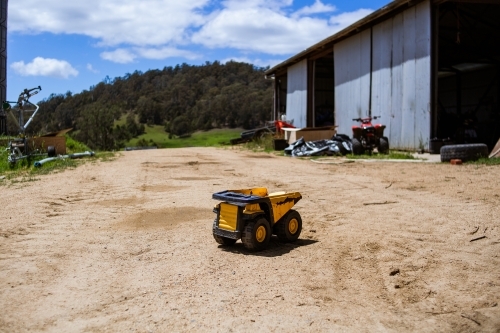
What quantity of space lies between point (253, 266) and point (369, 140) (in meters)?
12.3

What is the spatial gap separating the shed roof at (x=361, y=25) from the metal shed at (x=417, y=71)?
38 millimetres

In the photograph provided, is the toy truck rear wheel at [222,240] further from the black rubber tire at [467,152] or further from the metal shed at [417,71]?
the metal shed at [417,71]

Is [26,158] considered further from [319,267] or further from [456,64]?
[456,64]

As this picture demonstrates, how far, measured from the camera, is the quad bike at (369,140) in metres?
15.7

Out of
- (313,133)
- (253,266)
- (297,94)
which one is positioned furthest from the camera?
(297,94)

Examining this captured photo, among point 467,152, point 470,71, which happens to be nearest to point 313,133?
point 467,152

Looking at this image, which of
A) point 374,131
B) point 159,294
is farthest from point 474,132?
point 159,294

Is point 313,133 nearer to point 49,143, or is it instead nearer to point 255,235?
point 49,143

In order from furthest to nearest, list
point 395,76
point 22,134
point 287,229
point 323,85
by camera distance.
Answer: point 323,85 → point 395,76 → point 22,134 → point 287,229

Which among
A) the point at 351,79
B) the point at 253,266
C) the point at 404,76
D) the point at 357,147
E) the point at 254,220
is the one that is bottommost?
the point at 253,266

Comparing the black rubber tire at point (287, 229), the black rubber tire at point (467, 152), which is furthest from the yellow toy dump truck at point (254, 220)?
the black rubber tire at point (467, 152)

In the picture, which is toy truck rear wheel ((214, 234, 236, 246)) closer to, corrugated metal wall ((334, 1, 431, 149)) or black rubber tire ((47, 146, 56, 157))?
black rubber tire ((47, 146, 56, 157))

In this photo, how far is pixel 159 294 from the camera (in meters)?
3.65

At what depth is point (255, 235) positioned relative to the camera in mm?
4672
